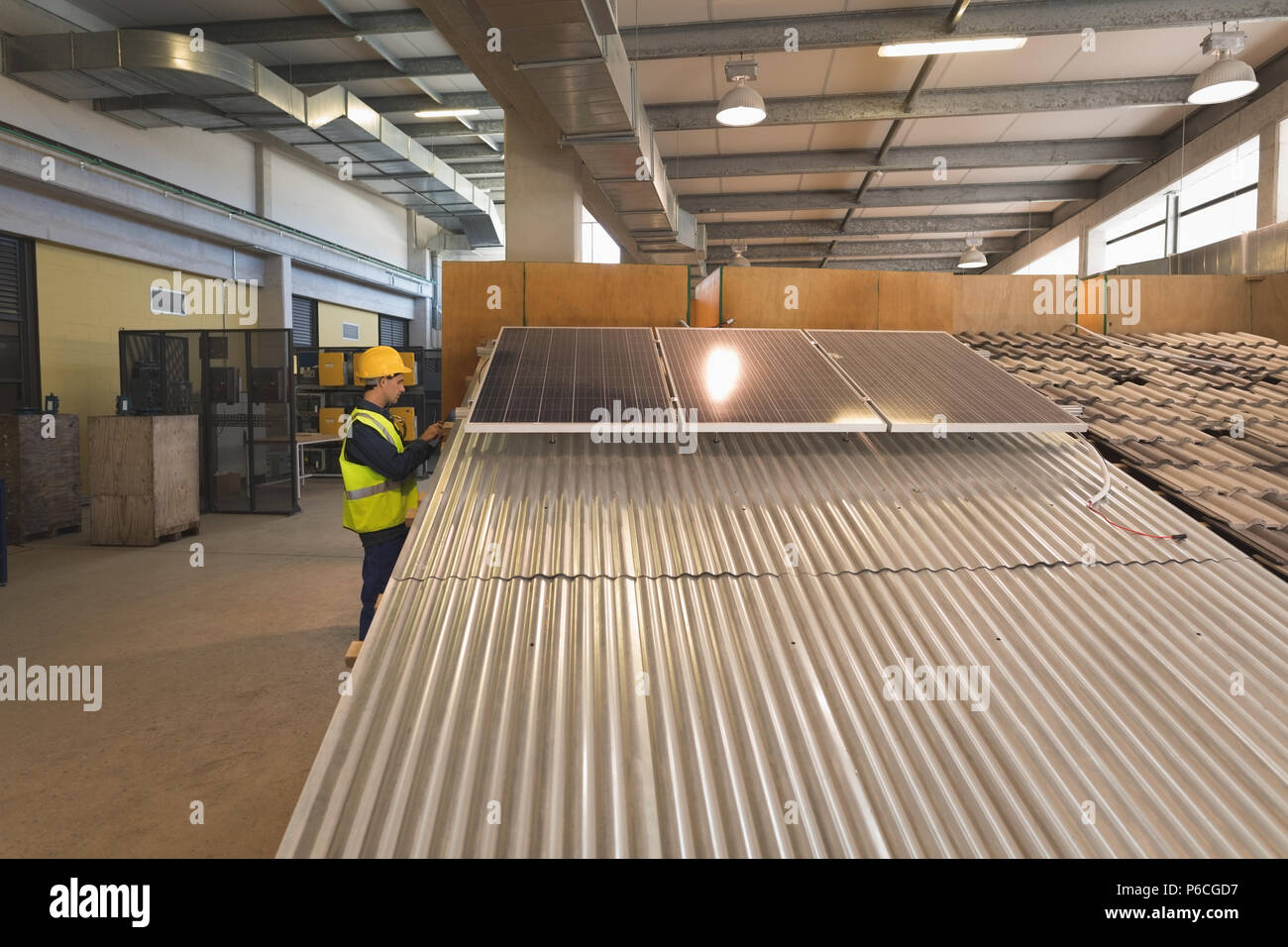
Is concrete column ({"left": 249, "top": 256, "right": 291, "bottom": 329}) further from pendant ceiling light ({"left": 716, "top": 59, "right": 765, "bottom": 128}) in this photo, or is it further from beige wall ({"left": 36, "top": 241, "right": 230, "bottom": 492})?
pendant ceiling light ({"left": 716, "top": 59, "right": 765, "bottom": 128})

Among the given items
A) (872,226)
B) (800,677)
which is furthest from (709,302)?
(872,226)

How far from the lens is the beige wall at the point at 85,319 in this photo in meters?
11.9

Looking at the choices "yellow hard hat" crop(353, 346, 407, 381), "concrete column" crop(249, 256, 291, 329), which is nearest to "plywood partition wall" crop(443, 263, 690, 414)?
"yellow hard hat" crop(353, 346, 407, 381)

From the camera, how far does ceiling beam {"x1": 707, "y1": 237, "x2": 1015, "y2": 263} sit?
21188 millimetres

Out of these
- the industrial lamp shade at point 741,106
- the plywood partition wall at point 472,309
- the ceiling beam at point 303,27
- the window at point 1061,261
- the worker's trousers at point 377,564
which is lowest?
the worker's trousers at point 377,564

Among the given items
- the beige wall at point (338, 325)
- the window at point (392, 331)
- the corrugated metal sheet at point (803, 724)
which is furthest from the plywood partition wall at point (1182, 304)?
the window at point (392, 331)

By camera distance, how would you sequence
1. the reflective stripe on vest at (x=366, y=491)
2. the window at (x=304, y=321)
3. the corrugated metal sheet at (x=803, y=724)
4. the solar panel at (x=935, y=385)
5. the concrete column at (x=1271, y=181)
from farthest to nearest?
1. the window at (x=304, y=321)
2. the concrete column at (x=1271, y=181)
3. the reflective stripe on vest at (x=366, y=491)
4. the solar panel at (x=935, y=385)
5. the corrugated metal sheet at (x=803, y=724)

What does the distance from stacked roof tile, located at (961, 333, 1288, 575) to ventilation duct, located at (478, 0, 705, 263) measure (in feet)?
14.8

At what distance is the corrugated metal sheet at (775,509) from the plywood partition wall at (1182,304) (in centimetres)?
394

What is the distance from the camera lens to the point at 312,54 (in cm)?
1166

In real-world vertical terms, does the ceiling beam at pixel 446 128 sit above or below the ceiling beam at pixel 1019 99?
above

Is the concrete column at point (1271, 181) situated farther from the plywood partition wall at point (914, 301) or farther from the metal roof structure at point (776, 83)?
the plywood partition wall at point (914, 301)

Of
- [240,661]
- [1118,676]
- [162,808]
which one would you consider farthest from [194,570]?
[1118,676]
